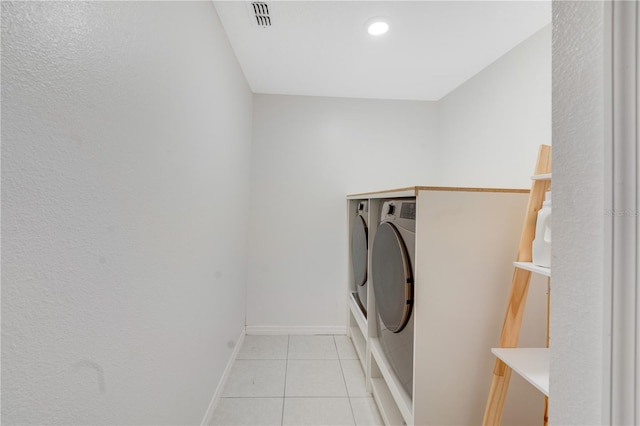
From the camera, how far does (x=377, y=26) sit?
169 centimetres

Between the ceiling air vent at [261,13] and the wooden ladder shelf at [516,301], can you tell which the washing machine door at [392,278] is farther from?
the ceiling air vent at [261,13]

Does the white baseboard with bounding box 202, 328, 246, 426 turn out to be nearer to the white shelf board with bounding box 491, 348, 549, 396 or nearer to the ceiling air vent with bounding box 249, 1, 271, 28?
the white shelf board with bounding box 491, 348, 549, 396

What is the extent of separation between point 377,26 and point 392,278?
1.47 metres

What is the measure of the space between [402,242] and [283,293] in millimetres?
1738

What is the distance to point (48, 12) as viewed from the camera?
21.6 inches

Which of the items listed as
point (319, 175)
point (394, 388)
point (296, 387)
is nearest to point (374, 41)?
point (319, 175)

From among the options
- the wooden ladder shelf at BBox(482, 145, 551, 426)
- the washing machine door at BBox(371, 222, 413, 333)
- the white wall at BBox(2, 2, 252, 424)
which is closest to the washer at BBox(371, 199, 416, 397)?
the washing machine door at BBox(371, 222, 413, 333)

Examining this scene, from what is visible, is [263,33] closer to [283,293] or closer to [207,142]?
[207,142]

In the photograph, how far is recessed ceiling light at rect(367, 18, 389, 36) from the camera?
1.65m

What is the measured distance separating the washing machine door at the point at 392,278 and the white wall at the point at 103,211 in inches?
37.1

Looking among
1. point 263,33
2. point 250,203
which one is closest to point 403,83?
point 263,33

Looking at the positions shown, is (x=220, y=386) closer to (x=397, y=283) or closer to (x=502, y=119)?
(x=397, y=283)

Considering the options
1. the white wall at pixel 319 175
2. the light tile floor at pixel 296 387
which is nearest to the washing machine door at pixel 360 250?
the white wall at pixel 319 175

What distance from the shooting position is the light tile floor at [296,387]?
1.63 m
